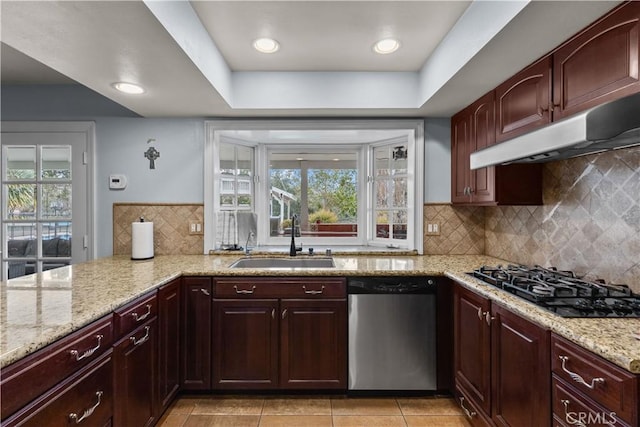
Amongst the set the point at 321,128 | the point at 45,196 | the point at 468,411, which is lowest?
the point at 468,411

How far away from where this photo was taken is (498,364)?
163 centimetres

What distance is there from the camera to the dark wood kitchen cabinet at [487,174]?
2156 mm

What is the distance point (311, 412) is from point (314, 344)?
41 cm

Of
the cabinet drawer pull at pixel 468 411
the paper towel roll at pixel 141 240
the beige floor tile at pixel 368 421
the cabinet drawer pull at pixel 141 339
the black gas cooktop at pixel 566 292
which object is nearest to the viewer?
the black gas cooktop at pixel 566 292

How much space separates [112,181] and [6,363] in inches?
88.2

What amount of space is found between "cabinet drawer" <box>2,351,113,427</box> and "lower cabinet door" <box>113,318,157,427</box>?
7 cm

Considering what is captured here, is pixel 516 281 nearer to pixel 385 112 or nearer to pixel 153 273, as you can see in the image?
pixel 385 112

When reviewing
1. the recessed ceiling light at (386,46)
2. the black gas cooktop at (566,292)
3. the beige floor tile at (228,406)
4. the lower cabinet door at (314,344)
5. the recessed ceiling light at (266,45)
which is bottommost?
the beige floor tile at (228,406)

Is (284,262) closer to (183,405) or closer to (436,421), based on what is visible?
(183,405)

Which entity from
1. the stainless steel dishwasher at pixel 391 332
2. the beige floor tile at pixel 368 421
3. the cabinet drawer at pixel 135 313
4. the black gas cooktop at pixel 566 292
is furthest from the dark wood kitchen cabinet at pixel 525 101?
the cabinet drawer at pixel 135 313

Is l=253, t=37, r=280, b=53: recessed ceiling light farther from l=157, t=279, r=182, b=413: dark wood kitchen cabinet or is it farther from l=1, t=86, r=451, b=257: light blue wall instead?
l=157, t=279, r=182, b=413: dark wood kitchen cabinet

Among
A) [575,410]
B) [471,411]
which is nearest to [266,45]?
[575,410]

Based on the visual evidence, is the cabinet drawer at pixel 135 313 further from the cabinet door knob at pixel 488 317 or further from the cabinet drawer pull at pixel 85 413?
the cabinet door knob at pixel 488 317

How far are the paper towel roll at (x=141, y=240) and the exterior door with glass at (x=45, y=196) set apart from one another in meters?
0.60
